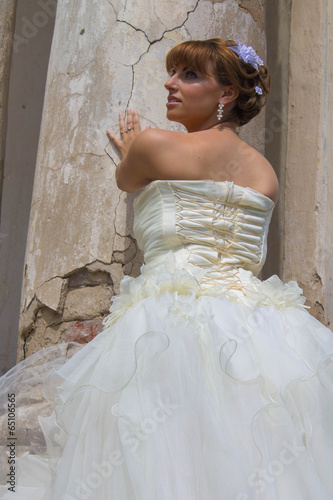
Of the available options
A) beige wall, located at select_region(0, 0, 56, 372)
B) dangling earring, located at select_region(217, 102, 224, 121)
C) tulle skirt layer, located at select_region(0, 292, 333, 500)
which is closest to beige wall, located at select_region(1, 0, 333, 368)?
dangling earring, located at select_region(217, 102, 224, 121)

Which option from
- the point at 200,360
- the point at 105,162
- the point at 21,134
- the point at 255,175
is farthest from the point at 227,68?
the point at 21,134

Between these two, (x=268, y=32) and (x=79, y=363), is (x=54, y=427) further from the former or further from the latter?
(x=268, y=32)

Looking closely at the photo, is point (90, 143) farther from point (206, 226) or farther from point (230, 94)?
point (206, 226)

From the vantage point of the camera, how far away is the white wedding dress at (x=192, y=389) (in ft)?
5.02

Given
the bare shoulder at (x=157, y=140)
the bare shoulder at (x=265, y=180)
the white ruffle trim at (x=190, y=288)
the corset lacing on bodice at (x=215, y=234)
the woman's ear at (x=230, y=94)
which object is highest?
the woman's ear at (x=230, y=94)

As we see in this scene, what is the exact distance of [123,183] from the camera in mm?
2416

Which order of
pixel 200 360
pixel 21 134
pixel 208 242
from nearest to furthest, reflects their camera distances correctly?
pixel 200 360
pixel 208 242
pixel 21 134

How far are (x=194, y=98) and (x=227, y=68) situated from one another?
0.16 meters

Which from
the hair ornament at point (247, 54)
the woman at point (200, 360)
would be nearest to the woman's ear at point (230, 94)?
the woman at point (200, 360)

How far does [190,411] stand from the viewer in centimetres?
162

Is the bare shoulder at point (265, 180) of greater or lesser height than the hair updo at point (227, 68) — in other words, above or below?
below

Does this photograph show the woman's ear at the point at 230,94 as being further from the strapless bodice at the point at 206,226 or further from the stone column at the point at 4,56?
the stone column at the point at 4,56

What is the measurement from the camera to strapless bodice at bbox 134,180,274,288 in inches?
82.4

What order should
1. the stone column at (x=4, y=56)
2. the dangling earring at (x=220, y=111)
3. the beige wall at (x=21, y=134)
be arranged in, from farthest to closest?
1. the beige wall at (x=21, y=134)
2. the stone column at (x=4, y=56)
3. the dangling earring at (x=220, y=111)
